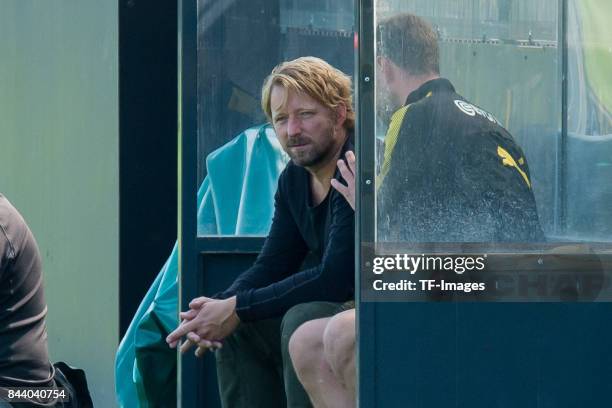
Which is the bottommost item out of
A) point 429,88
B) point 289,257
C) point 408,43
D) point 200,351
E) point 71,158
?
point 200,351

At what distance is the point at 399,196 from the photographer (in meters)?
3.01

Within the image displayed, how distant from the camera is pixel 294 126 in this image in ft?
12.9

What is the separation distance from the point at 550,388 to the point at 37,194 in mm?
3444

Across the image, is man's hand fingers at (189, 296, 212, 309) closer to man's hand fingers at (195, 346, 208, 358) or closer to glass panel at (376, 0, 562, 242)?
man's hand fingers at (195, 346, 208, 358)

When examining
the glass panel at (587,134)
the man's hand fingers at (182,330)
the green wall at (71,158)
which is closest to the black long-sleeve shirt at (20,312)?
the man's hand fingers at (182,330)

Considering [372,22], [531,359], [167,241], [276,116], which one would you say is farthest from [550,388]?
[167,241]

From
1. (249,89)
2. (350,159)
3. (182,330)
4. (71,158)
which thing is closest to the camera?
(350,159)

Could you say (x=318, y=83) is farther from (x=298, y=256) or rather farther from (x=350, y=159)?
(x=298, y=256)

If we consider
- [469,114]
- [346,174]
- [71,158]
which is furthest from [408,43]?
[71,158]

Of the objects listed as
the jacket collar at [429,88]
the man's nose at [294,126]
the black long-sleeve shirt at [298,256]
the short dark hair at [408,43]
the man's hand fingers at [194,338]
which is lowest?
the man's hand fingers at [194,338]

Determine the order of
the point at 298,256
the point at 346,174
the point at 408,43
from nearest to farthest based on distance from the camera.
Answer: the point at 408,43 < the point at 346,174 < the point at 298,256

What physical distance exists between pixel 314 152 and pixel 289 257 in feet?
1.23

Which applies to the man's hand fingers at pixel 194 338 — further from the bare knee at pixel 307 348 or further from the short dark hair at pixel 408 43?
the short dark hair at pixel 408 43

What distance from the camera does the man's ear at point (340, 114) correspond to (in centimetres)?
394
